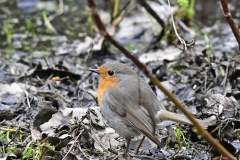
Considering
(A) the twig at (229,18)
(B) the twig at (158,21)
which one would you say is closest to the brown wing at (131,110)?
(A) the twig at (229,18)

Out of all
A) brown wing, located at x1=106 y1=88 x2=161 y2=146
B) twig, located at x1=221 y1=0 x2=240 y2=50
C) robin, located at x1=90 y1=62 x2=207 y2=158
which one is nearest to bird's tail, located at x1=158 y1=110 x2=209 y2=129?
robin, located at x1=90 y1=62 x2=207 y2=158

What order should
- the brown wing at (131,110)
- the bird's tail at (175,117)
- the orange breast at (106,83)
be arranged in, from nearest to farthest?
the bird's tail at (175,117) → the brown wing at (131,110) → the orange breast at (106,83)

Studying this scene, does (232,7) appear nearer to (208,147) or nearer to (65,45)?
(65,45)

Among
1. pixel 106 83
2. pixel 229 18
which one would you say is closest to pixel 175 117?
pixel 106 83

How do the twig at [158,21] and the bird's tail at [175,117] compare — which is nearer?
the bird's tail at [175,117]

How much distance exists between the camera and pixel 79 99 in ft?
18.5

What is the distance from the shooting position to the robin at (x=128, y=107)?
178 inches

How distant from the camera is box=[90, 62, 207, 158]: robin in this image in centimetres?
452

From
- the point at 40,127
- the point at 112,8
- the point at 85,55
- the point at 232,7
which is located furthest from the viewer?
the point at 232,7

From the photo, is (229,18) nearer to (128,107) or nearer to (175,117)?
(175,117)

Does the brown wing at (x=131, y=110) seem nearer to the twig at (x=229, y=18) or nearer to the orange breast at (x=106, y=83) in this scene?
the orange breast at (x=106, y=83)

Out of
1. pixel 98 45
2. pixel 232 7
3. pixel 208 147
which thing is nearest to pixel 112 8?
pixel 98 45

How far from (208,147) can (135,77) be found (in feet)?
3.09

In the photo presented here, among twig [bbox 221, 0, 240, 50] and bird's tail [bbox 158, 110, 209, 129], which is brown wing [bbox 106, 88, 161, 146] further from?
twig [bbox 221, 0, 240, 50]
